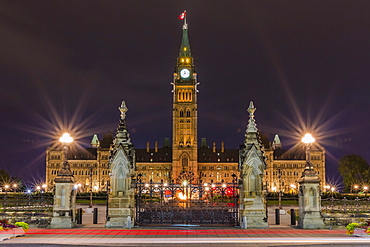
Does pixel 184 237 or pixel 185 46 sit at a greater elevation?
pixel 185 46

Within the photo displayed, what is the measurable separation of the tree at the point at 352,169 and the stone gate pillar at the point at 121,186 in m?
106

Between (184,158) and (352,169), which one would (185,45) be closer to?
(184,158)

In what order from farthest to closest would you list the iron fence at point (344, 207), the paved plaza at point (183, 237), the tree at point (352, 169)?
Answer: the tree at point (352, 169) < the iron fence at point (344, 207) < the paved plaza at point (183, 237)

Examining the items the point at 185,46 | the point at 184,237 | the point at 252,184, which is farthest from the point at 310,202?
the point at 185,46

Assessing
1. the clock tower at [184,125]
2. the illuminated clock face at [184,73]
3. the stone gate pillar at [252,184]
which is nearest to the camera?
the stone gate pillar at [252,184]

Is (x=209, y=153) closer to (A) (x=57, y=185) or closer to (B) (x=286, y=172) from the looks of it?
(B) (x=286, y=172)

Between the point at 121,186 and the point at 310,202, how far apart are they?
32.0ft

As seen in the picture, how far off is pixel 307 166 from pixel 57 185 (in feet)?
43.1

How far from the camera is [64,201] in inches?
918

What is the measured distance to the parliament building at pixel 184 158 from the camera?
519ft

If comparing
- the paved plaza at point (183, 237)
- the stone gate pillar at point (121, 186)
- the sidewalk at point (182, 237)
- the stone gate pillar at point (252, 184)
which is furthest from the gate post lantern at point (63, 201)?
the stone gate pillar at point (252, 184)

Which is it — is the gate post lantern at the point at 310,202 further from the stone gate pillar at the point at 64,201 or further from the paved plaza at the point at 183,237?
the stone gate pillar at the point at 64,201

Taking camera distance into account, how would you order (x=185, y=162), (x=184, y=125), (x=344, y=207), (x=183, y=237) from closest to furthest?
(x=183, y=237) < (x=344, y=207) < (x=185, y=162) < (x=184, y=125)

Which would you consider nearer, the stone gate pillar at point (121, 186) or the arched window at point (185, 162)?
the stone gate pillar at point (121, 186)
